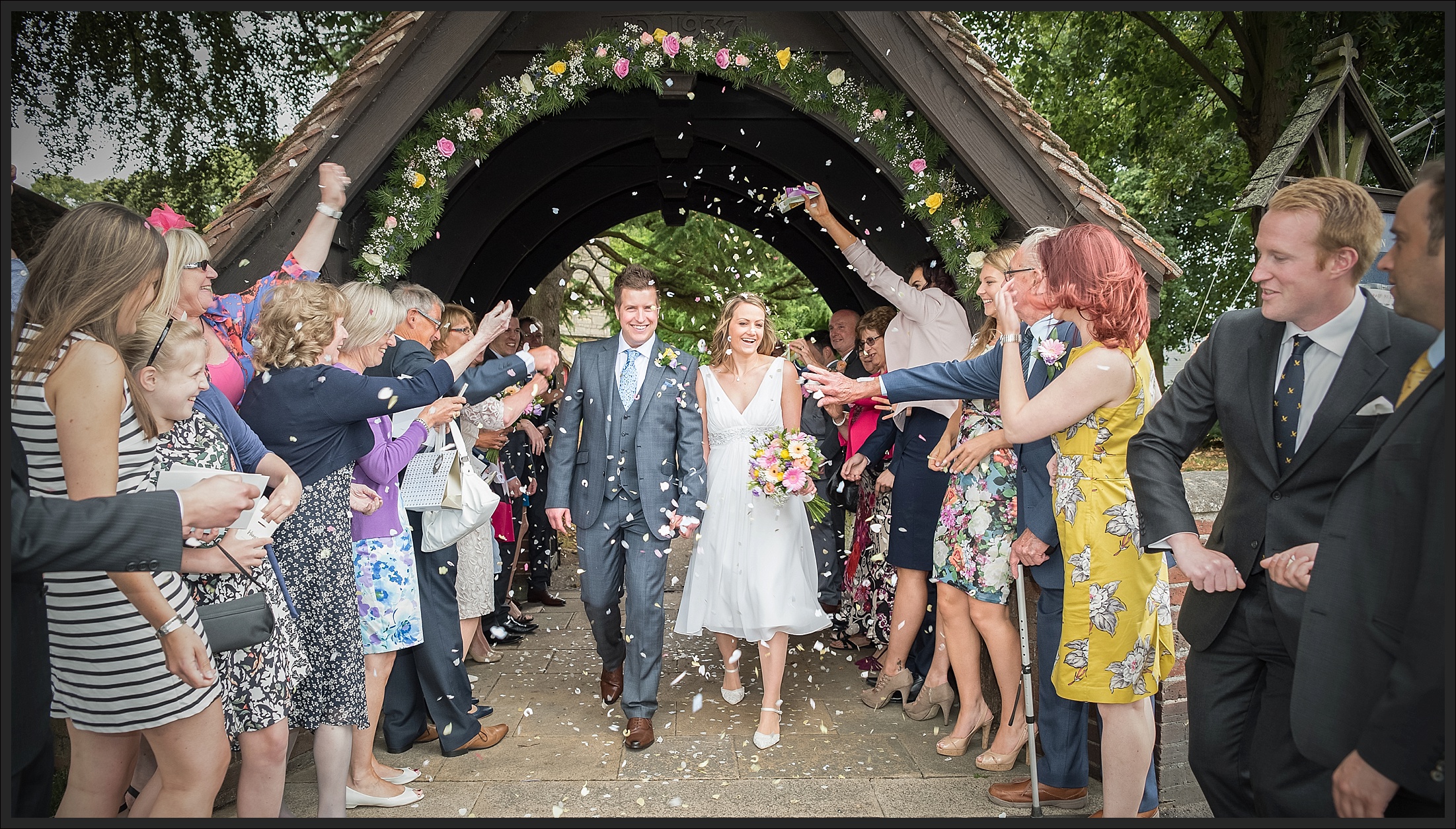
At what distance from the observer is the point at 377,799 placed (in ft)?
12.0

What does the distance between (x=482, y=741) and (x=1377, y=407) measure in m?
3.80

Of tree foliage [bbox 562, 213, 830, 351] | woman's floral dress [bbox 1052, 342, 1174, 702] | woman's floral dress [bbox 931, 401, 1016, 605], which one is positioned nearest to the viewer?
woman's floral dress [bbox 1052, 342, 1174, 702]

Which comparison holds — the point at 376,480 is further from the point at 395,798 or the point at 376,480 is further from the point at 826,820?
the point at 826,820

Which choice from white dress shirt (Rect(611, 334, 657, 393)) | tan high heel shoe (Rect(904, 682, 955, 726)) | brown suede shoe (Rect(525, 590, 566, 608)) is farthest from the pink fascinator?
brown suede shoe (Rect(525, 590, 566, 608))

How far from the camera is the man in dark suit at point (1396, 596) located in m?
1.74

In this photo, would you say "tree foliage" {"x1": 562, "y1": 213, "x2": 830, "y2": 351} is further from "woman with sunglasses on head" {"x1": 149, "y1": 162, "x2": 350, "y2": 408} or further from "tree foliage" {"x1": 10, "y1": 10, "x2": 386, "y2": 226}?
"woman with sunglasses on head" {"x1": 149, "y1": 162, "x2": 350, "y2": 408}

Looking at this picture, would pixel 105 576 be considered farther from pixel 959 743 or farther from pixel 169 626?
pixel 959 743

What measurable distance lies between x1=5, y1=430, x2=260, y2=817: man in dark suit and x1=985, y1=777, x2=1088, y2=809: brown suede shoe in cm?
301

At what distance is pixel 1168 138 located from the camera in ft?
45.1

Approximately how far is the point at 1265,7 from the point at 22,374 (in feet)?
9.70

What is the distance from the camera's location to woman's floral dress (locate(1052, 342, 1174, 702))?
303 centimetres

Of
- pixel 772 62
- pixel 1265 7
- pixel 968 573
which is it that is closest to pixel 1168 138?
pixel 772 62

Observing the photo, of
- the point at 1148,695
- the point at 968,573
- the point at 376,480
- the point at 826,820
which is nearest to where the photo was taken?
the point at 826,820

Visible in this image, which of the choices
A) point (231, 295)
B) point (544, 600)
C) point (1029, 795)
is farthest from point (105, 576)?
point (544, 600)
